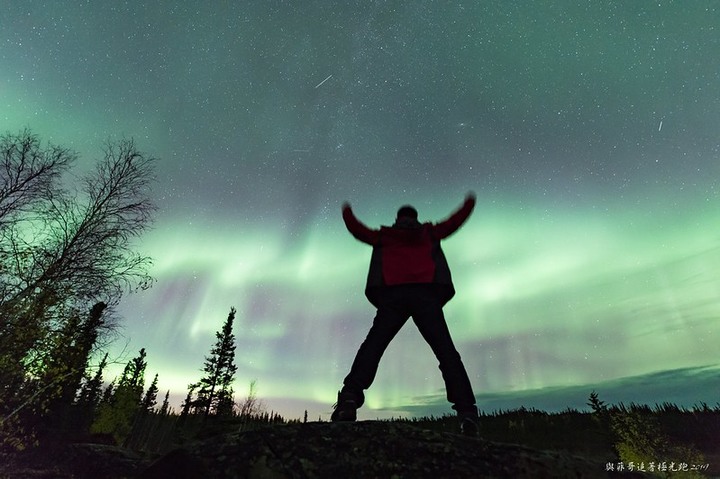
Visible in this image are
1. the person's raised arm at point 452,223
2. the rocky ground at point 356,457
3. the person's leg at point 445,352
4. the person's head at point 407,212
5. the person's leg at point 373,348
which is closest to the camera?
the rocky ground at point 356,457

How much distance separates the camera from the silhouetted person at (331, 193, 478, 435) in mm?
4074

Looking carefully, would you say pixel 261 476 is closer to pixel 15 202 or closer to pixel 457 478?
pixel 457 478

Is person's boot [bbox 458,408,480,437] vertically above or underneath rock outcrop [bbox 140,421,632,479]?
above

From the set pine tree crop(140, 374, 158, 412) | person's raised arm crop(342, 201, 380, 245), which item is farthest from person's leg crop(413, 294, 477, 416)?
pine tree crop(140, 374, 158, 412)

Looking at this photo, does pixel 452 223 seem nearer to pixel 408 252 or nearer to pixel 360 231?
pixel 408 252

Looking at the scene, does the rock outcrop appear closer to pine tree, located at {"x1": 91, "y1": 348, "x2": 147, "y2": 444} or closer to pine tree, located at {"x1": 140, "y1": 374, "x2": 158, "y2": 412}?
pine tree, located at {"x1": 91, "y1": 348, "x2": 147, "y2": 444}

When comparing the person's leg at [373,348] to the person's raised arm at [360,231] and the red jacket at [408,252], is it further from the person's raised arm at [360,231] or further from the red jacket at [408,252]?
the person's raised arm at [360,231]

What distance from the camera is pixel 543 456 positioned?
297 centimetres

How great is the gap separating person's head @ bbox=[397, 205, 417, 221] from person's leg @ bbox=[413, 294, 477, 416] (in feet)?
4.20

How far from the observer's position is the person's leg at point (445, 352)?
4.01 meters

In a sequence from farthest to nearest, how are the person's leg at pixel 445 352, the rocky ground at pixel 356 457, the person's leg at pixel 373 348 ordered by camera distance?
the person's leg at pixel 373 348 < the person's leg at pixel 445 352 < the rocky ground at pixel 356 457

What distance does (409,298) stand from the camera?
4.45 meters

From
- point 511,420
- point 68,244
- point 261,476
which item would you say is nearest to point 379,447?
point 261,476

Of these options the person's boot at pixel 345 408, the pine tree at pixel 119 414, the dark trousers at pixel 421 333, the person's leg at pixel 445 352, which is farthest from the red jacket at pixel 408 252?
the pine tree at pixel 119 414
